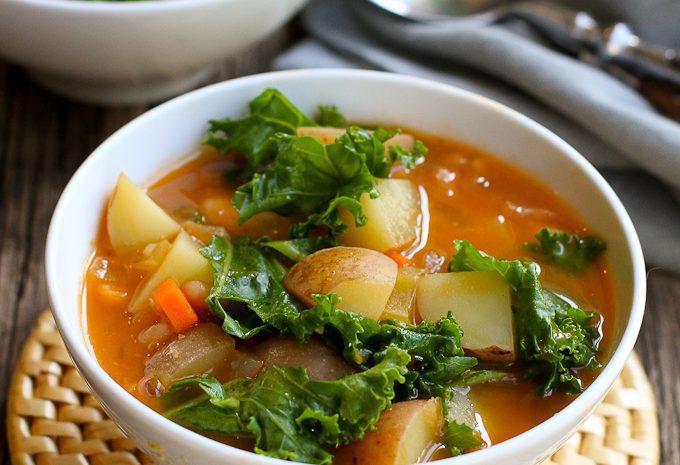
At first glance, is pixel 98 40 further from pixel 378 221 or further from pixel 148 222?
pixel 378 221

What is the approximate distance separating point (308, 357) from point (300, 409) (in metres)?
0.18

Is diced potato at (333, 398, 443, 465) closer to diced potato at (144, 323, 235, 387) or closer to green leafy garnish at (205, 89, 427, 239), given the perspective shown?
diced potato at (144, 323, 235, 387)

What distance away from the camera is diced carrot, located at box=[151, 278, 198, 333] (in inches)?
98.3

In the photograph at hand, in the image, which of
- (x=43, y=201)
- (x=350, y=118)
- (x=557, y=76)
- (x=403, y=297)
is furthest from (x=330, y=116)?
(x=43, y=201)

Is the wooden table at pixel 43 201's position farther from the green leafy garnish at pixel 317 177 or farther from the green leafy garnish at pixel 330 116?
the green leafy garnish at pixel 330 116

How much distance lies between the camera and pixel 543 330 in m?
2.41

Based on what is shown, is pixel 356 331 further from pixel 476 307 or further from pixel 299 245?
pixel 299 245

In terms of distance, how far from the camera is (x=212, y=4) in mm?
3883

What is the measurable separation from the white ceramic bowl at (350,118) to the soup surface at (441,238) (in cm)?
5

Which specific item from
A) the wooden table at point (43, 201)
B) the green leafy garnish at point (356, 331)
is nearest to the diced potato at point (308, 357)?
the green leafy garnish at point (356, 331)

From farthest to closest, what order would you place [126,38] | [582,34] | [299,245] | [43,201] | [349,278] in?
[582,34] → [43,201] → [126,38] → [299,245] → [349,278]

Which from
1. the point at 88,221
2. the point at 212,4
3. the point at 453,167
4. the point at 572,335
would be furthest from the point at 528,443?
the point at 212,4

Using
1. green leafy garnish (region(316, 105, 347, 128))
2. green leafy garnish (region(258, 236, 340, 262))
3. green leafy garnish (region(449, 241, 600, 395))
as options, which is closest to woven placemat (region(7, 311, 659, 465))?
green leafy garnish (region(449, 241, 600, 395))

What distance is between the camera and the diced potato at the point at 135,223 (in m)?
2.77
